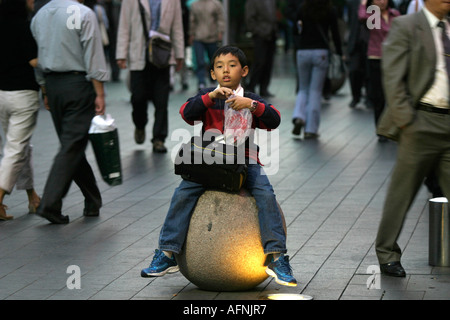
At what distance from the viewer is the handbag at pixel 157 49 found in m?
11.3

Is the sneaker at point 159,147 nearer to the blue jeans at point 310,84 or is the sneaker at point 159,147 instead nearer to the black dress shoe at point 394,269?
the blue jeans at point 310,84

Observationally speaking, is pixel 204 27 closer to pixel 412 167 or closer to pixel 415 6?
pixel 415 6

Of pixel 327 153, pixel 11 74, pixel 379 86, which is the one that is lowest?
pixel 327 153

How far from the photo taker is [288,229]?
751 centimetres

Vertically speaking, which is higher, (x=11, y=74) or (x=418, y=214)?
(x=11, y=74)

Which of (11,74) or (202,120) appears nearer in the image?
(202,120)

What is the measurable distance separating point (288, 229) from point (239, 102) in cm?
225

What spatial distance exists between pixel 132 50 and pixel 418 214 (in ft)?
16.2

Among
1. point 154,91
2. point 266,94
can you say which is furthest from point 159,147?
point 266,94
